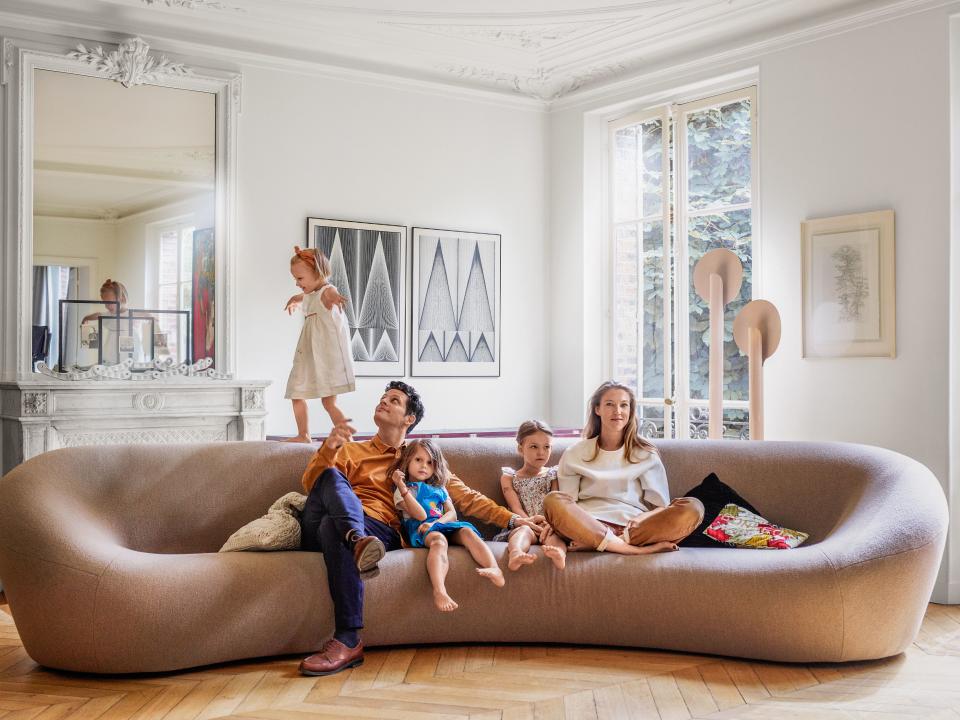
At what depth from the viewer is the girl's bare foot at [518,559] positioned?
3.80 metres

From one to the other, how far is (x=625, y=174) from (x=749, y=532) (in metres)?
3.54

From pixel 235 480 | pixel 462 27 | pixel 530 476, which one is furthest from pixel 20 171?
pixel 530 476

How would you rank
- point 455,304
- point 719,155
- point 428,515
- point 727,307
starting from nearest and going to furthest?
point 428,515, point 727,307, point 719,155, point 455,304

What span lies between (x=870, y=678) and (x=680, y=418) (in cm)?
311

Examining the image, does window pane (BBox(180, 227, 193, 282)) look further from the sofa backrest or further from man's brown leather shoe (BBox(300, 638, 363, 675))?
man's brown leather shoe (BBox(300, 638, 363, 675))

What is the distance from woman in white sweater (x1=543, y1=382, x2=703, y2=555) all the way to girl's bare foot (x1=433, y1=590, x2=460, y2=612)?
1.97ft

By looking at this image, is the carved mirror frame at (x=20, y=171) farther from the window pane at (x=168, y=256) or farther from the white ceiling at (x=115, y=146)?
the window pane at (x=168, y=256)

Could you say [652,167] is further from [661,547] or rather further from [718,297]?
[661,547]

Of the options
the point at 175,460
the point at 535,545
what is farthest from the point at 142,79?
the point at 535,545

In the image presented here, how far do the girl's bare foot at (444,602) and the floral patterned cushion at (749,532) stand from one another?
1175 millimetres

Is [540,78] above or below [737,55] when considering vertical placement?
above

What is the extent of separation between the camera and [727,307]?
6203 millimetres

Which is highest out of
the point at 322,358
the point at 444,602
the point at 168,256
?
the point at 168,256

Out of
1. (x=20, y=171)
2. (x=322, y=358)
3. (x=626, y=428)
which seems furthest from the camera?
(x=20, y=171)
